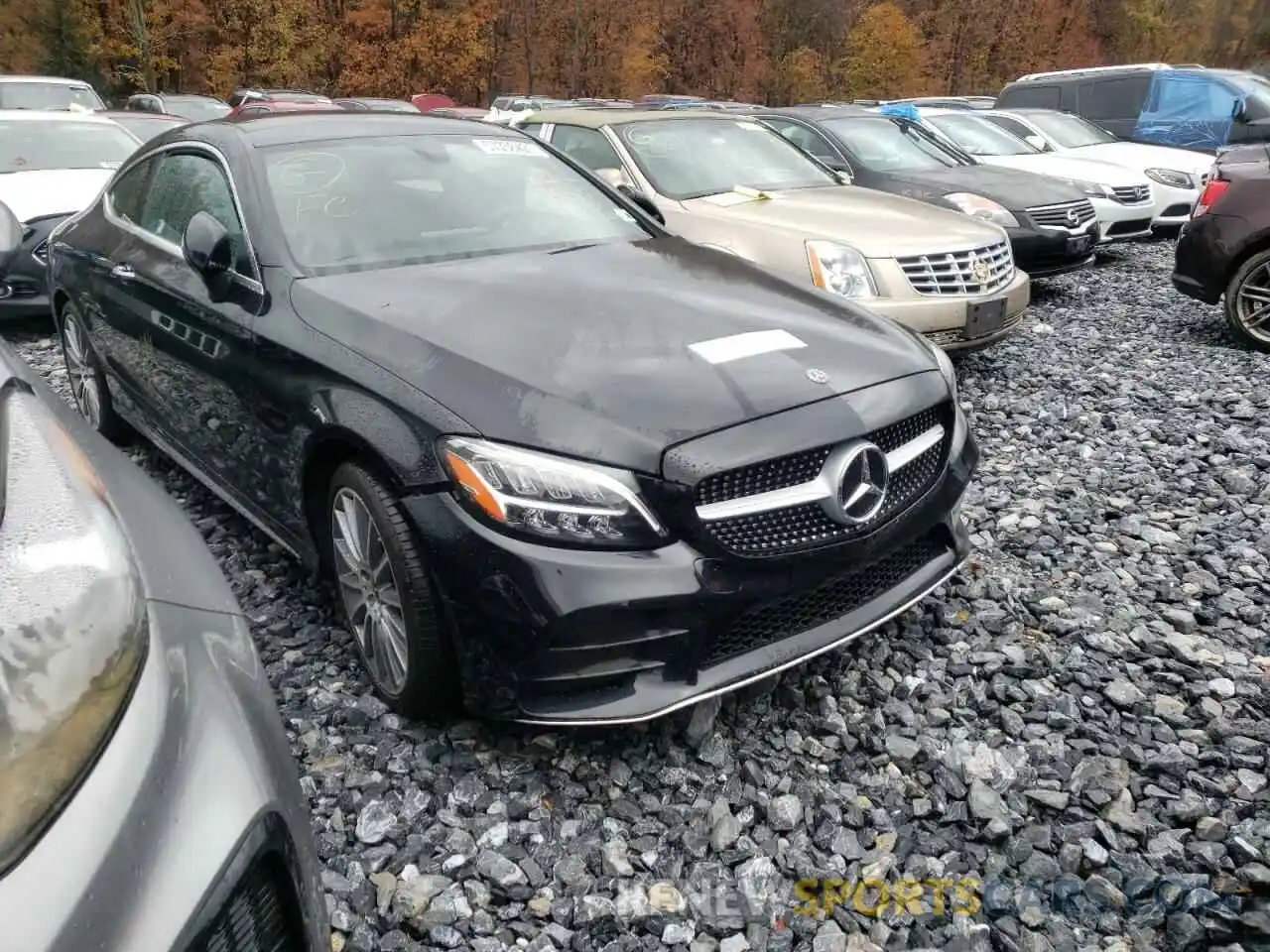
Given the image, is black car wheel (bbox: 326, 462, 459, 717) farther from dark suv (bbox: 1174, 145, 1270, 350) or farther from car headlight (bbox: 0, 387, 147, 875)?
dark suv (bbox: 1174, 145, 1270, 350)

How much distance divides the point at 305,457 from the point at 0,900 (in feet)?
6.32

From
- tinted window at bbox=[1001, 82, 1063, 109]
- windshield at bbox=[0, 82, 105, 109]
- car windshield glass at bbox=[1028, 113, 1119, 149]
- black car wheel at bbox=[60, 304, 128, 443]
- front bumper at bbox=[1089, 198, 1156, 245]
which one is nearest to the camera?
black car wheel at bbox=[60, 304, 128, 443]

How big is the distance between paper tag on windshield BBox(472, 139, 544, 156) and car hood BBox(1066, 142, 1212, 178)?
28.0 ft

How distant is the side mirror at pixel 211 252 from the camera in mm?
2988

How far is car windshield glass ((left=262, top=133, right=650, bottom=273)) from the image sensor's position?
10.4ft

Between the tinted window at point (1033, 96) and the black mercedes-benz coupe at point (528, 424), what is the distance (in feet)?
41.2

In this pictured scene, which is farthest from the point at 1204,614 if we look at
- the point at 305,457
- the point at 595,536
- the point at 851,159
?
the point at 851,159

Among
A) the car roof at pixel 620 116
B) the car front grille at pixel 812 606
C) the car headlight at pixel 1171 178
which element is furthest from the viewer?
the car headlight at pixel 1171 178

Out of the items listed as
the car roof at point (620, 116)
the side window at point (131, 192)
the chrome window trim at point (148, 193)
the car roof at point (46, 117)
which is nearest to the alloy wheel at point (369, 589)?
the chrome window trim at point (148, 193)

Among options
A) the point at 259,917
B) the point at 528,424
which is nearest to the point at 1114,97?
the point at 528,424

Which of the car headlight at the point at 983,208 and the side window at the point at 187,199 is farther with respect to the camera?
the car headlight at the point at 983,208

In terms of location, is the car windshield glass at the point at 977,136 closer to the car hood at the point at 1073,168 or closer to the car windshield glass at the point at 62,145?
the car hood at the point at 1073,168

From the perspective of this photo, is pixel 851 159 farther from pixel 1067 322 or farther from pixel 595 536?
pixel 595 536

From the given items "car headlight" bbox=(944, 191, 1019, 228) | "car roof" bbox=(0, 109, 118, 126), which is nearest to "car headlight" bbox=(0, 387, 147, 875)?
"car headlight" bbox=(944, 191, 1019, 228)
